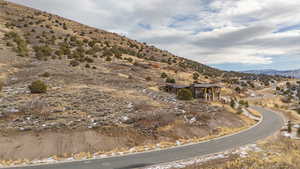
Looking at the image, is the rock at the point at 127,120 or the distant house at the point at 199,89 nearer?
the rock at the point at 127,120

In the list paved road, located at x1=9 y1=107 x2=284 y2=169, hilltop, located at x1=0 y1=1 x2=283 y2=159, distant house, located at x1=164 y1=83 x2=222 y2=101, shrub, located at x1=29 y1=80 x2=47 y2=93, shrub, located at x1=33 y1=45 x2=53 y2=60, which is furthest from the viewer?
shrub, located at x1=33 y1=45 x2=53 y2=60

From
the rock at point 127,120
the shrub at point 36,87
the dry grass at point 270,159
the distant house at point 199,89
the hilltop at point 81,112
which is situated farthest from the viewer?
the distant house at point 199,89

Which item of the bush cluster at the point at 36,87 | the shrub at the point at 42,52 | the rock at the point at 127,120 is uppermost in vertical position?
the shrub at the point at 42,52

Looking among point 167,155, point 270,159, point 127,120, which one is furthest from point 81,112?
point 270,159

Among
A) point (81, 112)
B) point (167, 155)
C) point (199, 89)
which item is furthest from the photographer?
point (199, 89)

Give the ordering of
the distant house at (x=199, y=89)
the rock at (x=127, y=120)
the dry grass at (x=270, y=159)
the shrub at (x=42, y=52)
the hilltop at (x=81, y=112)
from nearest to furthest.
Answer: the dry grass at (x=270, y=159)
the hilltop at (x=81, y=112)
the rock at (x=127, y=120)
the distant house at (x=199, y=89)
the shrub at (x=42, y=52)

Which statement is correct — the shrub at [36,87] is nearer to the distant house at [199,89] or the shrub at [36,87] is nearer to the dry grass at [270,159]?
the dry grass at [270,159]

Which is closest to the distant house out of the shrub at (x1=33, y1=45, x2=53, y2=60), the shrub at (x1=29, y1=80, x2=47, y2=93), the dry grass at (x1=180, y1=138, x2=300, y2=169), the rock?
the rock

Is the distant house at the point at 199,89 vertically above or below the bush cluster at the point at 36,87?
below

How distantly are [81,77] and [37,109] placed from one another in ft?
42.0

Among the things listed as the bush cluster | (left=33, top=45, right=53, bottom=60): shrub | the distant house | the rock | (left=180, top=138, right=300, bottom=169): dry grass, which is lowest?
(left=180, top=138, right=300, bottom=169): dry grass

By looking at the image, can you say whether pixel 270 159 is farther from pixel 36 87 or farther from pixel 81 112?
pixel 36 87

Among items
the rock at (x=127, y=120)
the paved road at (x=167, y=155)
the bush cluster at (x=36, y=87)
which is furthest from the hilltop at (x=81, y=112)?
the paved road at (x=167, y=155)

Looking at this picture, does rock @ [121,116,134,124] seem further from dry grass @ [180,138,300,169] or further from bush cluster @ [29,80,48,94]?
bush cluster @ [29,80,48,94]
